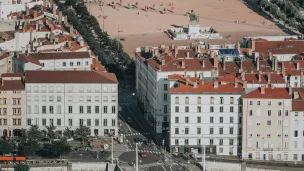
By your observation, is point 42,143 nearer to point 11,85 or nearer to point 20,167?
point 11,85

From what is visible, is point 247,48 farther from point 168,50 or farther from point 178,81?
point 178,81

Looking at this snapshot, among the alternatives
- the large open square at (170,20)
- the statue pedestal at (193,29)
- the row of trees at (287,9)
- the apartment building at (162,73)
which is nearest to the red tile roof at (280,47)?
the apartment building at (162,73)

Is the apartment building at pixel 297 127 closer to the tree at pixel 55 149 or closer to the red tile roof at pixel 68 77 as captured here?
the red tile roof at pixel 68 77

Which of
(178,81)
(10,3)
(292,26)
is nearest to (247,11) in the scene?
(292,26)

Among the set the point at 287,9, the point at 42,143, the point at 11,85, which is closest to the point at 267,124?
the point at 42,143

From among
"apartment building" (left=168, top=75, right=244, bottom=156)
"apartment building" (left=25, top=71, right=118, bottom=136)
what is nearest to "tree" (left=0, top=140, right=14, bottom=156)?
"apartment building" (left=25, top=71, right=118, bottom=136)

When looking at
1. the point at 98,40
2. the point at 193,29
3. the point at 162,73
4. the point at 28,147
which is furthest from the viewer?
the point at 193,29
